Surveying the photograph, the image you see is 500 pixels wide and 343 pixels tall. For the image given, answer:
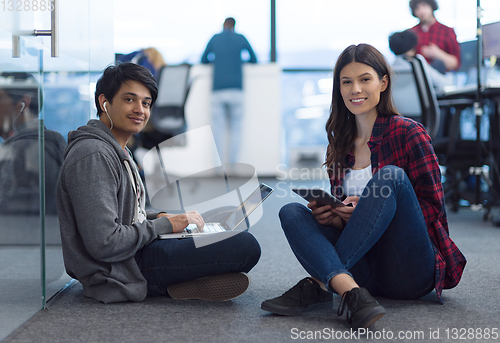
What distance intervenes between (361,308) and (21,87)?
0.97m

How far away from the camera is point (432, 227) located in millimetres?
1231

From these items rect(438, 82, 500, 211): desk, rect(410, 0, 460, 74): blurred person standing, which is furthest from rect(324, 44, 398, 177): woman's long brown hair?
rect(410, 0, 460, 74): blurred person standing

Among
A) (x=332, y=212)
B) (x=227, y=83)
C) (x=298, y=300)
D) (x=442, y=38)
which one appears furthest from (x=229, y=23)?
(x=298, y=300)

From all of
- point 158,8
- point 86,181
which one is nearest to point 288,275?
point 86,181

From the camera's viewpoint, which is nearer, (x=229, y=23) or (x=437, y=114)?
(x=437, y=114)

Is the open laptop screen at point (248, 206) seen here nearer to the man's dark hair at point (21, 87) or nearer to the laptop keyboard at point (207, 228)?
the laptop keyboard at point (207, 228)

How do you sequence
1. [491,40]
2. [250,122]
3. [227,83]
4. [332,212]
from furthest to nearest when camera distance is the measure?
[250,122] → [227,83] → [491,40] → [332,212]

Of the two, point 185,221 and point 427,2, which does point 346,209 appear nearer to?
point 185,221

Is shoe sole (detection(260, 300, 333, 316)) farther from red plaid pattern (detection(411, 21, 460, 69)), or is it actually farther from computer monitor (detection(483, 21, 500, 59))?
red plaid pattern (detection(411, 21, 460, 69))

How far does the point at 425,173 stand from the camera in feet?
3.95

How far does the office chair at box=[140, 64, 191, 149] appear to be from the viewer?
11.4 feet

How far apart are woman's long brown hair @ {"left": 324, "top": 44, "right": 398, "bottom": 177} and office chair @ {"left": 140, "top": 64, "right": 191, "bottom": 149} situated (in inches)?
87.8

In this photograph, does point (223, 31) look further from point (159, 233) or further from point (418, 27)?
point (159, 233)

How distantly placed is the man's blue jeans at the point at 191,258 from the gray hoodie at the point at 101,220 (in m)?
0.04
